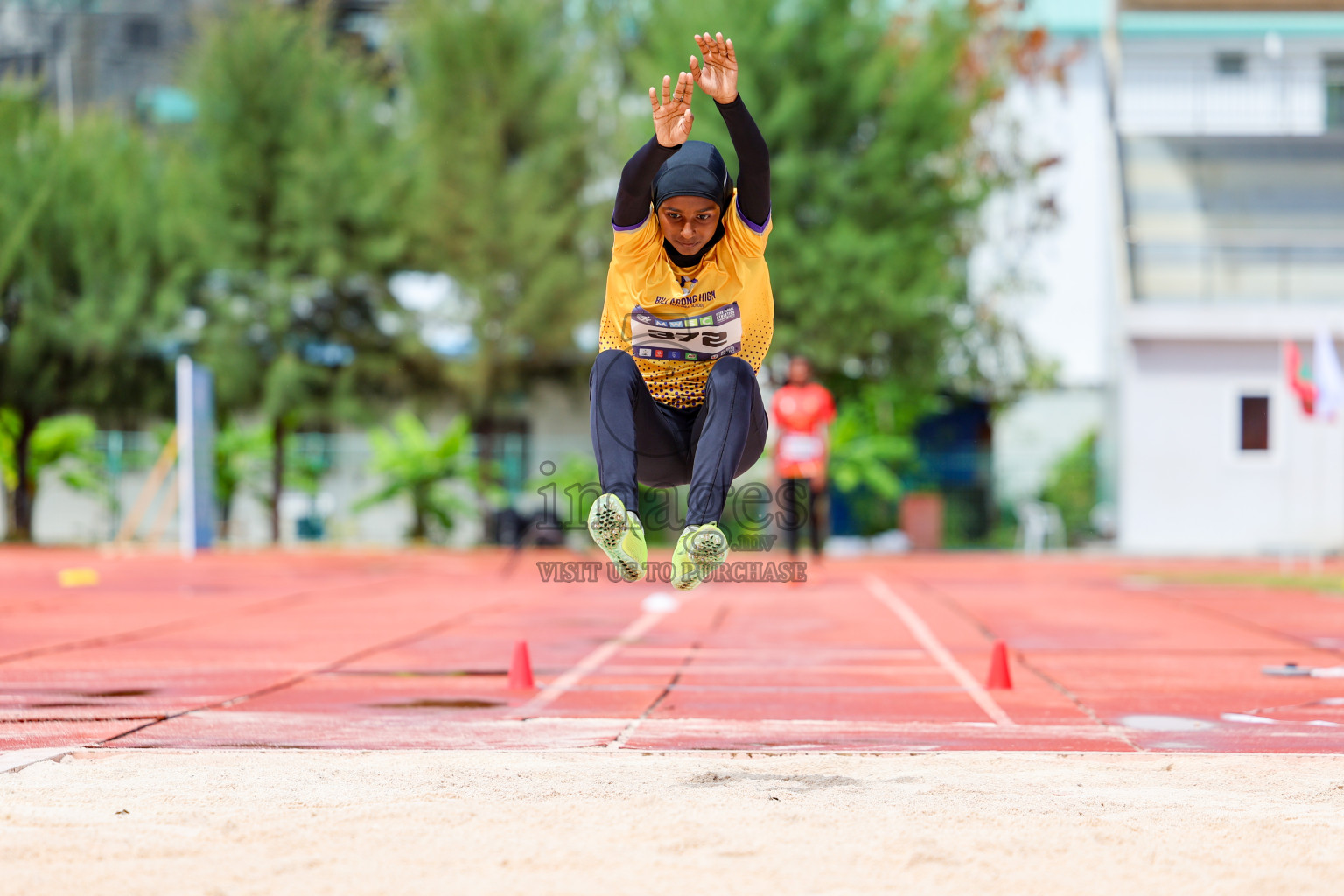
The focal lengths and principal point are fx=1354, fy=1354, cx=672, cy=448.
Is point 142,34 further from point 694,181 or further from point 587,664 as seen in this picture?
point 694,181

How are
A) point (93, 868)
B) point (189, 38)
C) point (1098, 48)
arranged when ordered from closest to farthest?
point (93, 868), point (1098, 48), point (189, 38)

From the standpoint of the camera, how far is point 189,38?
3662 centimetres

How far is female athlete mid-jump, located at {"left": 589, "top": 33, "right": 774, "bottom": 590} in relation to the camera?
15.8ft

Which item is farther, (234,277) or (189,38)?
(189,38)

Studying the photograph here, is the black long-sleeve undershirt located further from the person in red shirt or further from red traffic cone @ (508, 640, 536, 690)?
the person in red shirt

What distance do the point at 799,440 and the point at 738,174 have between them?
8.39m

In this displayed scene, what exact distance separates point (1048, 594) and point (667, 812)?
10193 mm

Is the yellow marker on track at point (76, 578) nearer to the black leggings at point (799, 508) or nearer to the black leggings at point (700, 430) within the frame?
the black leggings at point (799, 508)

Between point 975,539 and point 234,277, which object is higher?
point 234,277

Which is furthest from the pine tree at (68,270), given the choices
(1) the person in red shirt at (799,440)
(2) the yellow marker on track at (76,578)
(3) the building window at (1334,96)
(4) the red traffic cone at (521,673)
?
(3) the building window at (1334,96)

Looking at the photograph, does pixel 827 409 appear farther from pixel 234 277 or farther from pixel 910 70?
pixel 234 277

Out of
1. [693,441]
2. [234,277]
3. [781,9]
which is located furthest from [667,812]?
[234,277]

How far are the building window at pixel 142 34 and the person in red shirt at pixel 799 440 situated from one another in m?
30.0

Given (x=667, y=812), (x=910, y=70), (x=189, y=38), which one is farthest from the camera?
(x=189, y=38)
